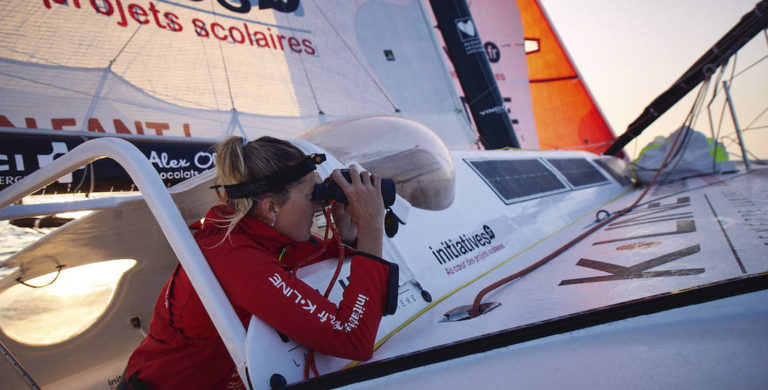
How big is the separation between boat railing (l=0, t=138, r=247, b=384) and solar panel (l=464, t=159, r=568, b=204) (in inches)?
83.8

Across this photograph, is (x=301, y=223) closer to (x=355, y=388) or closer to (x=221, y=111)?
(x=355, y=388)

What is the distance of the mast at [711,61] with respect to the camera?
183 inches

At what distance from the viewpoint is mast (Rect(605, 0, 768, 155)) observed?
466 centimetres

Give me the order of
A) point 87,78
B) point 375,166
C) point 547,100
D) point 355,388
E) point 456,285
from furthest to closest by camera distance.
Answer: point 547,100, point 87,78, point 375,166, point 456,285, point 355,388

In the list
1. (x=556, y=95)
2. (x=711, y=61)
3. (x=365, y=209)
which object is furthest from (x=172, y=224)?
(x=556, y=95)

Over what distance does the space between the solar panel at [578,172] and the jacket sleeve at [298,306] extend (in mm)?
3509

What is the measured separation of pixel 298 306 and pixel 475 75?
5.46m

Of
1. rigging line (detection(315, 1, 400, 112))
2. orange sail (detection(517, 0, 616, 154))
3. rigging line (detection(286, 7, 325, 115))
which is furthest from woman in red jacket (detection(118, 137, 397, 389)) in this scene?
orange sail (detection(517, 0, 616, 154))

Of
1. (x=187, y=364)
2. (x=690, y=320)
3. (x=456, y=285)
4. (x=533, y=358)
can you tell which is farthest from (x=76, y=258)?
(x=690, y=320)

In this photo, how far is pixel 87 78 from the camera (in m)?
3.50

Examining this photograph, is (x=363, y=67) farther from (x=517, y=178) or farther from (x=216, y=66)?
(x=517, y=178)

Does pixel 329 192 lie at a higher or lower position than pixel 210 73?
lower

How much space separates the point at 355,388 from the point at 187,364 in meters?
0.55

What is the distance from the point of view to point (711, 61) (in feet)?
16.6
